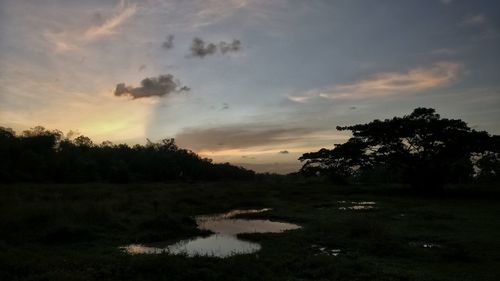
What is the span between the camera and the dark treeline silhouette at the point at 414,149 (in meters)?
45.4

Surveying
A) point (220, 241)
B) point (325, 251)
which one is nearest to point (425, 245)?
point (325, 251)

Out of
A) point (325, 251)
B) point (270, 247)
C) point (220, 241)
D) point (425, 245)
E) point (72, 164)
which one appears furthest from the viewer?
point (72, 164)

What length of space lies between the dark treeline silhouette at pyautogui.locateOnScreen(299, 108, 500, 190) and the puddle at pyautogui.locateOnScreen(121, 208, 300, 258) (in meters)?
22.6

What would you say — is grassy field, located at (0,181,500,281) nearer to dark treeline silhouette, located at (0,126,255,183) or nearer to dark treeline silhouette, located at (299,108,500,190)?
dark treeline silhouette, located at (299,108,500,190)

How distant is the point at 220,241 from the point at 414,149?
3371 cm

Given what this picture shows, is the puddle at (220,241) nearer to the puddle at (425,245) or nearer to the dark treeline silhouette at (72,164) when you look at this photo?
the puddle at (425,245)

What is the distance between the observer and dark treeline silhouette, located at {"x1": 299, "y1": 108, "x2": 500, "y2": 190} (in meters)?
45.4

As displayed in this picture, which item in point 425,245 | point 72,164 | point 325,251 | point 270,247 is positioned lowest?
point 425,245

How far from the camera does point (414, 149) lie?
1919 inches

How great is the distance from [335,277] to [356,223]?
27.1 ft

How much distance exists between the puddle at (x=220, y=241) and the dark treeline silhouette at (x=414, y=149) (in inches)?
890

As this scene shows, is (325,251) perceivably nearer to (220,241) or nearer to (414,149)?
(220,241)

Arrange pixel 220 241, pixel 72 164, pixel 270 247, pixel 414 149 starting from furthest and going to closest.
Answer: pixel 72 164
pixel 414 149
pixel 220 241
pixel 270 247

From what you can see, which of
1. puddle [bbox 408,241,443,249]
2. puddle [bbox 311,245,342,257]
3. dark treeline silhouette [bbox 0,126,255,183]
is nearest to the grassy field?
puddle [bbox 408,241,443,249]
